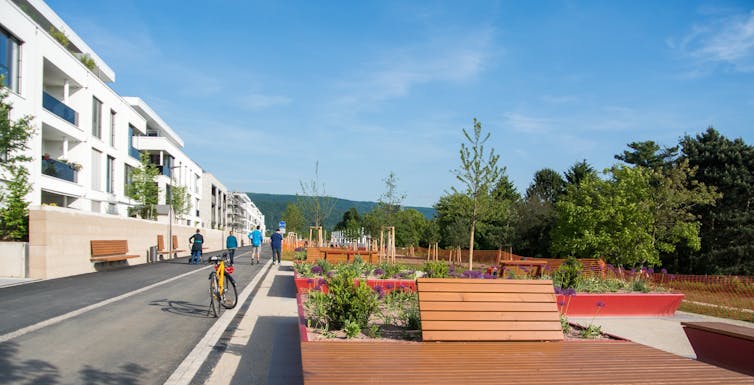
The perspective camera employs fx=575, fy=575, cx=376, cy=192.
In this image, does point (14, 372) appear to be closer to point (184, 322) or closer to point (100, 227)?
point (184, 322)

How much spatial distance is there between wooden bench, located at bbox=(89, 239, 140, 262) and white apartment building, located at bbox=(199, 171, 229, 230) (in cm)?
5270

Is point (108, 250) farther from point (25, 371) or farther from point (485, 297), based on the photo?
point (485, 297)

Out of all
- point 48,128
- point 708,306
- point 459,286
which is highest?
point 48,128

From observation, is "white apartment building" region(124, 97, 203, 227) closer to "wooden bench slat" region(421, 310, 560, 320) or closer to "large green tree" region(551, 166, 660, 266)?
"large green tree" region(551, 166, 660, 266)

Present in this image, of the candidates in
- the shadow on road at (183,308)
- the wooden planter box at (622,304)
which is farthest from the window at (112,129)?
the wooden planter box at (622,304)

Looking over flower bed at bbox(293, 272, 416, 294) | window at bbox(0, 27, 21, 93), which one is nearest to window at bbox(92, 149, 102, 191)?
window at bbox(0, 27, 21, 93)

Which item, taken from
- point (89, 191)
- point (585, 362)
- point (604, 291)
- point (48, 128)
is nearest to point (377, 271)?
point (604, 291)

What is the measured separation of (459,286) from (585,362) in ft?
5.66

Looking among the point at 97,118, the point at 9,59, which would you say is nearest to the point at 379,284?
the point at 9,59

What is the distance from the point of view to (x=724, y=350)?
21.7 ft

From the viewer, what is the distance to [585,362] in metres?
5.62

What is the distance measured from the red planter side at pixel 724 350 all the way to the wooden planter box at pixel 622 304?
187 inches

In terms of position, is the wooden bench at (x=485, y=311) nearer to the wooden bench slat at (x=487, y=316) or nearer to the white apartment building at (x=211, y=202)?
the wooden bench slat at (x=487, y=316)

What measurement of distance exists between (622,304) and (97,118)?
1212 inches
